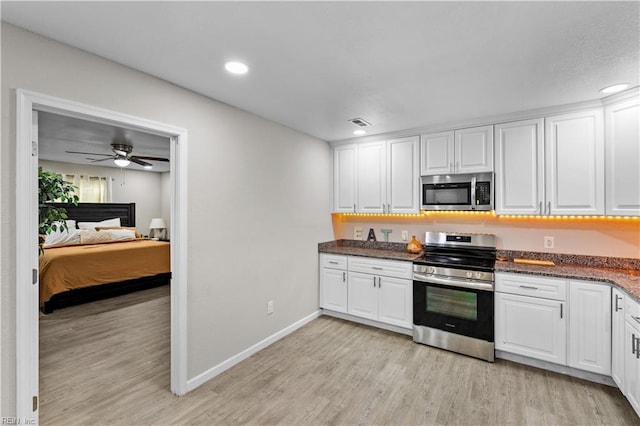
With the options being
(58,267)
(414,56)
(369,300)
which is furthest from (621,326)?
(58,267)

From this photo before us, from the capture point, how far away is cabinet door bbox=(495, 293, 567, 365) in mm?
2652

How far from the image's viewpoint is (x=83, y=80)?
6.15ft

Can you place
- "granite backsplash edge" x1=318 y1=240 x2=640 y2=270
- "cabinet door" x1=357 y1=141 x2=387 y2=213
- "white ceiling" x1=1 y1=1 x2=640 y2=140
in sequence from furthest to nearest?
"cabinet door" x1=357 y1=141 x2=387 y2=213
"granite backsplash edge" x1=318 y1=240 x2=640 y2=270
"white ceiling" x1=1 y1=1 x2=640 y2=140

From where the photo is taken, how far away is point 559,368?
8.91 ft

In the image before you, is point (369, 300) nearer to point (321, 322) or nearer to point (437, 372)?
point (321, 322)

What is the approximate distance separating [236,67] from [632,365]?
3463mm

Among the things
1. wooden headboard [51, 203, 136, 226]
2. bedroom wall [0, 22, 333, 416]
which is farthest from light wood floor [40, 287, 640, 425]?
wooden headboard [51, 203, 136, 226]

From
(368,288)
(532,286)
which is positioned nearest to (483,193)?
(532,286)

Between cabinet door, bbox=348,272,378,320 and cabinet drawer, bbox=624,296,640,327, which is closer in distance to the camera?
cabinet drawer, bbox=624,296,640,327

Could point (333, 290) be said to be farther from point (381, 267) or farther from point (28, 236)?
point (28, 236)

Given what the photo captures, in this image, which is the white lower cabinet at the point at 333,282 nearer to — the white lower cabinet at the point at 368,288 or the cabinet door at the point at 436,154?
the white lower cabinet at the point at 368,288

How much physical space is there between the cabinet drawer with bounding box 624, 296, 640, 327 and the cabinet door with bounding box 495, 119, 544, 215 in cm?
105

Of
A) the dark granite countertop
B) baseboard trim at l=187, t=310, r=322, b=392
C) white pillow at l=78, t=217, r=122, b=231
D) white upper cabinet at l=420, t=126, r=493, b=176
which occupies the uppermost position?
→ white upper cabinet at l=420, t=126, r=493, b=176

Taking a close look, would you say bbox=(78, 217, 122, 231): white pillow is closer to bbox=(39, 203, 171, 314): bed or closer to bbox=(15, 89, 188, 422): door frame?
bbox=(39, 203, 171, 314): bed
